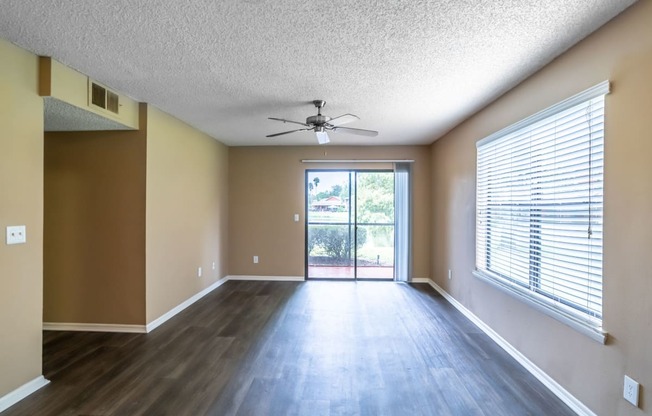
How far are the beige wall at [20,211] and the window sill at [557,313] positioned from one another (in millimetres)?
3750

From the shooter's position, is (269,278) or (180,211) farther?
(269,278)

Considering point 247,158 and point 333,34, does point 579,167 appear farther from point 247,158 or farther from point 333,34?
point 247,158

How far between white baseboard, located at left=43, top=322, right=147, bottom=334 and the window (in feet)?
12.4

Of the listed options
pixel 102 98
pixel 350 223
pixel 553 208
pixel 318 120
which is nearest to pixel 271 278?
pixel 350 223

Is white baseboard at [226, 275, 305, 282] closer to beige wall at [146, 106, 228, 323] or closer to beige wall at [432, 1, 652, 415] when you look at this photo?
beige wall at [146, 106, 228, 323]

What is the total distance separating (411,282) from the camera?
5.43m

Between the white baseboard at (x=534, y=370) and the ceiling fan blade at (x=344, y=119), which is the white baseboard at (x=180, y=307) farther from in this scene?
the white baseboard at (x=534, y=370)

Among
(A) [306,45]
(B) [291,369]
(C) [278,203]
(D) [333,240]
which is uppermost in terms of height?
(A) [306,45]

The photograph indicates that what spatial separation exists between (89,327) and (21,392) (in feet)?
4.01

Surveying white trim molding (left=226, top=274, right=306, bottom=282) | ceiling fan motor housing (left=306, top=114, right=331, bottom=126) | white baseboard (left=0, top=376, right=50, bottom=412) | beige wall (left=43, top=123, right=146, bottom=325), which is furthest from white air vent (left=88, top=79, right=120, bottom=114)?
white trim molding (left=226, top=274, right=306, bottom=282)

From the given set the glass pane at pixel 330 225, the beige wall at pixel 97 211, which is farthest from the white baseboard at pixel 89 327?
the glass pane at pixel 330 225

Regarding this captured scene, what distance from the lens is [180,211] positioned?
13.0 ft

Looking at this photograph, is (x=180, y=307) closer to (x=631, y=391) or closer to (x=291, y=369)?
(x=291, y=369)

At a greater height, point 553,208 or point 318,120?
point 318,120
